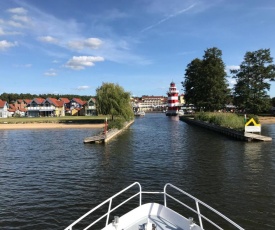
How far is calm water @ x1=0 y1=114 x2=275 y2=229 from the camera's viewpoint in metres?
12.9

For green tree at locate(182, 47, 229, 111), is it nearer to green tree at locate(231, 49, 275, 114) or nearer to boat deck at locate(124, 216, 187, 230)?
green tree at locate(231, 49, 275, 114)

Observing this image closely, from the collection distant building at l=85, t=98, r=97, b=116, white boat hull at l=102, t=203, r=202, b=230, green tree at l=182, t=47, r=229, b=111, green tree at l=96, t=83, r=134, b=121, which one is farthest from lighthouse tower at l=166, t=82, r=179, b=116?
white boat hull at l=102, t=203, r=202, b=230

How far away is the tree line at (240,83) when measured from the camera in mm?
74750

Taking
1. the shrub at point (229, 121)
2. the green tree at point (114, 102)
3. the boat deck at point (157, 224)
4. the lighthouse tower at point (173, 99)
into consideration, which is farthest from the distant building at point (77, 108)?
the boat deck at point (157, 224)

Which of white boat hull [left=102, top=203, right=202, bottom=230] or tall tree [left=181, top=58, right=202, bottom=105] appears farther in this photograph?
tall tree [left=181, top=58, right=202, bottom=105]

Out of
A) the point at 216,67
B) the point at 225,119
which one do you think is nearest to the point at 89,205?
the point at 225,119

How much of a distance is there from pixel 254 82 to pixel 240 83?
3409 mm

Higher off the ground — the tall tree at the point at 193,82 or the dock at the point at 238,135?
the tall tree at the point at 193,82

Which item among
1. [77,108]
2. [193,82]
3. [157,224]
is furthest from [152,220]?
[77,108]

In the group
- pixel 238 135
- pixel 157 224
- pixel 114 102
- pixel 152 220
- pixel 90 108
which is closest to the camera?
pixel 157 224

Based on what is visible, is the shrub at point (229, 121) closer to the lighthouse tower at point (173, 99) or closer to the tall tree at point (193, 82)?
the tall tree at point (193, 82)

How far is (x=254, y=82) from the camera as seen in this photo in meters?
75.9

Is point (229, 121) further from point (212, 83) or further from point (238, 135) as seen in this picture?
point (212, 83)

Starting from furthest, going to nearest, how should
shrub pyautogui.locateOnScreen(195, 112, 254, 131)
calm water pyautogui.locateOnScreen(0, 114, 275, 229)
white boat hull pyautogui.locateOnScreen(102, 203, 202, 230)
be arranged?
1. shrub pyautogui.locateOnScreen(195, 112, 254, 131)
2. calm water pyautogui.locateOnScreen(0, 114, 275, 229)
3. white boat hull pyautogui.locateOnScreen(102, 203, 202, 230)
